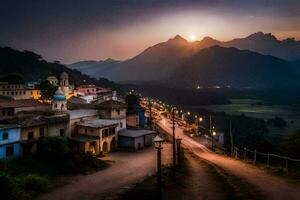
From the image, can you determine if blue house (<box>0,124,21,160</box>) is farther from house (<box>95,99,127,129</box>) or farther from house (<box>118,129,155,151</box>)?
house (<box>95,99,127,129</box>)

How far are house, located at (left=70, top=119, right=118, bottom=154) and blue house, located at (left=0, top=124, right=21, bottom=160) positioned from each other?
25.2 feet

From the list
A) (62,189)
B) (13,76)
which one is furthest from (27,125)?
(13,76)

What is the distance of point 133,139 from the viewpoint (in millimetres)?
48156

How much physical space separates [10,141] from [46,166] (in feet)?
17.3

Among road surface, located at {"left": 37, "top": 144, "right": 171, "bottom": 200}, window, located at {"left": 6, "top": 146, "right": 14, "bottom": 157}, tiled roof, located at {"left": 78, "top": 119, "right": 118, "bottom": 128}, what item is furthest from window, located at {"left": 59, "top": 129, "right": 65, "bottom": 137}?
window, located at {"left": 6, "top": 146, "right": 14, "bottom": 157}

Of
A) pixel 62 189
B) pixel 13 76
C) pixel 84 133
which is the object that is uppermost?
pixel 13 76

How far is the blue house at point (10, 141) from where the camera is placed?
1401 inches

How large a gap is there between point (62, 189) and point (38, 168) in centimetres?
694

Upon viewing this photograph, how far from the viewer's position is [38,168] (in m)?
33.8

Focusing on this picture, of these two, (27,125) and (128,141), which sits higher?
(27,125)

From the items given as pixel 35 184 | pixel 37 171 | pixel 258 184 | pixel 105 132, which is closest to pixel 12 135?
pixel 37 171

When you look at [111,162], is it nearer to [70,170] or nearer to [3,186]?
[70,170]

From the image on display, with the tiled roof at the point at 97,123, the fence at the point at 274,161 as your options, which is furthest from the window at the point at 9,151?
the fence at the point at 274,161

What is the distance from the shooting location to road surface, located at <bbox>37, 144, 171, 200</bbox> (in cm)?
2569
